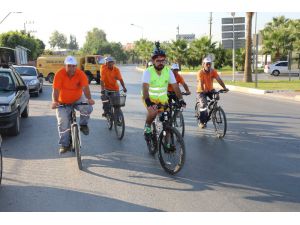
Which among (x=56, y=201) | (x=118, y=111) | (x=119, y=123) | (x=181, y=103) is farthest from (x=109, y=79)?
(x=56, y=201)

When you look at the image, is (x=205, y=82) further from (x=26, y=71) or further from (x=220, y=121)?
(x=26, y=71)

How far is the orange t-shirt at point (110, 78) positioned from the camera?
30.9ft

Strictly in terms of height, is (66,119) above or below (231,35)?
below

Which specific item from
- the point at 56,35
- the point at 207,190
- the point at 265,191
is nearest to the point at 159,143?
the point at 207,190

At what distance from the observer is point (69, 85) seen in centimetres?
Answer: 697

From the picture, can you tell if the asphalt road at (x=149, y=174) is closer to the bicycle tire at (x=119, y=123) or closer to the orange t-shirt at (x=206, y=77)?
the bicycle tire at (x=119, y=123)

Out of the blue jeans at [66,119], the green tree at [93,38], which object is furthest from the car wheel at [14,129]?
the green tree at [93,38]

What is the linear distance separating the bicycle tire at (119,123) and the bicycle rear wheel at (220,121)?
2.06 meters

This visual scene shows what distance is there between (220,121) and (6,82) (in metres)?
5.17

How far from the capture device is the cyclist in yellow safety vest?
644 cm

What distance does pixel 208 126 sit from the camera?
10.6m

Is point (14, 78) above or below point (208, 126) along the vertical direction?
above
